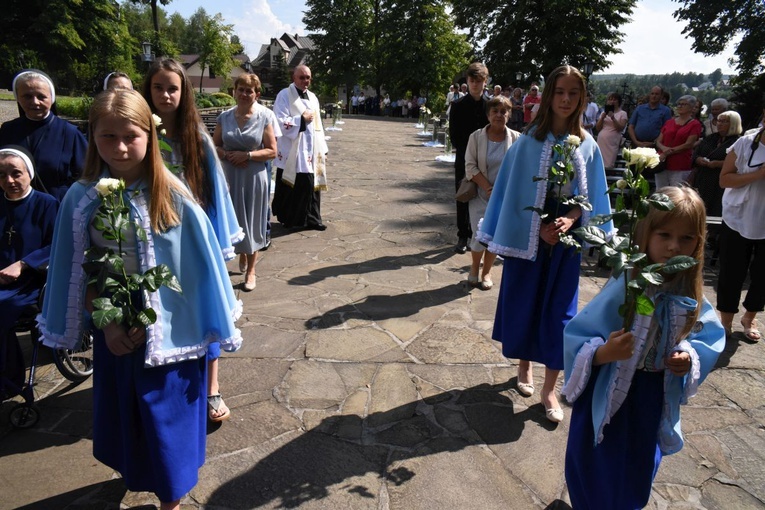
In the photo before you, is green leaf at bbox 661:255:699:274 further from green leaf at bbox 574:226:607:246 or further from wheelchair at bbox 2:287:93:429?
wheelchair at bbox 2:287:93:429

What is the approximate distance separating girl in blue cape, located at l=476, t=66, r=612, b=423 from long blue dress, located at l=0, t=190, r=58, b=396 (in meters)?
2.88

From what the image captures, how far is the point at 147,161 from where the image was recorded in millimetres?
2322

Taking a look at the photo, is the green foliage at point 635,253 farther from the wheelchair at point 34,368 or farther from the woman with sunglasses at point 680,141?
the woman with sunglasses at point 680,141

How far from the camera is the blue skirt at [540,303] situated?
11.2 feet

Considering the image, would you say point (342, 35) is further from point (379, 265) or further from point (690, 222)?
point (690, 222)

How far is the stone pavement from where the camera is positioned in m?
2.83

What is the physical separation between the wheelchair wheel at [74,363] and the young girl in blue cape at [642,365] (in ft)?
9.73

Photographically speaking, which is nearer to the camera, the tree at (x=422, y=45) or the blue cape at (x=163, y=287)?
the blue cape at (x=163, y=287)

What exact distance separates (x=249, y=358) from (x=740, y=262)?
407cm

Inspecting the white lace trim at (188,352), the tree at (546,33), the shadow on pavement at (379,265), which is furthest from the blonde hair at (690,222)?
the tree at (546,33)

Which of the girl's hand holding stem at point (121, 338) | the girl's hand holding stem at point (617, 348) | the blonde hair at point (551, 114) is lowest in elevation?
the girl's hand holding stem at point (121, 338)

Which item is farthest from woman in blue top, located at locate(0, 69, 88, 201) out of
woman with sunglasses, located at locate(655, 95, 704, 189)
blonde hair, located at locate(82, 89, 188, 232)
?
woman with sunglasses, located at locate(655, 95, 704, 189)

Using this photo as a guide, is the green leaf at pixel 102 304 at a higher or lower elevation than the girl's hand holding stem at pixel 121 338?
higher

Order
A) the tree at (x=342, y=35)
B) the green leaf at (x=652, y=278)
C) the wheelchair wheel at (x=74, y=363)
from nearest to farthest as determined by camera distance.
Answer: the green leaf at (x=652, y=278) → the wheelchair wheel at (x=74, y=363) → the tree at (x=342, y=35)
